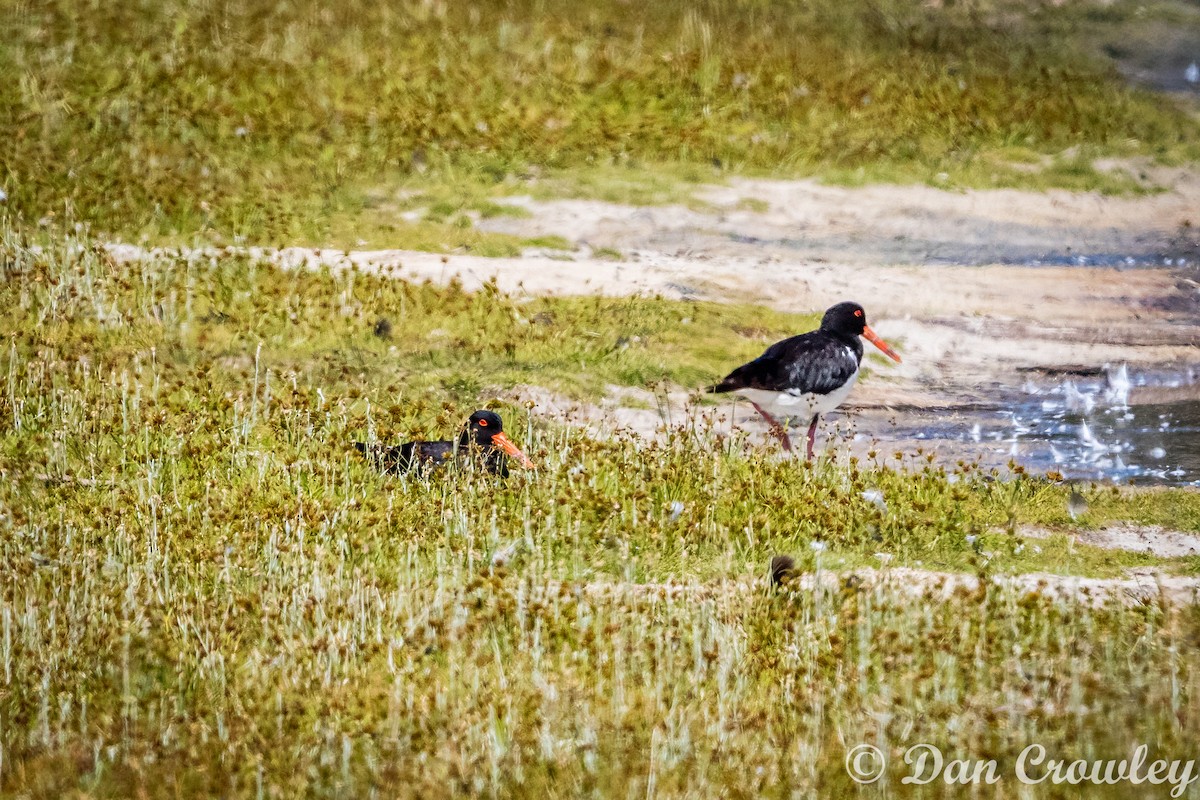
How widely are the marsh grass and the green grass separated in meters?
6.59

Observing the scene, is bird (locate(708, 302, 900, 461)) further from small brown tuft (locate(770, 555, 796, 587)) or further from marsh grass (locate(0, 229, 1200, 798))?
small brown tuft (locate(770, 555, 796, 587))

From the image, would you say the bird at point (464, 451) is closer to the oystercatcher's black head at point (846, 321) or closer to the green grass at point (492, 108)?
the oystercatcher's black head at point (846, 321)

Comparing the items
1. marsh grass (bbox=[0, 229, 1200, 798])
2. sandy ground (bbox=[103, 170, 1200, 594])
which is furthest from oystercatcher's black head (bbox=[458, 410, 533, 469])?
sandy ground (bbox=[103, 170, 1200, 594])

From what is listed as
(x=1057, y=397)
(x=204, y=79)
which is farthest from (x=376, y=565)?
(x=204, y=79)

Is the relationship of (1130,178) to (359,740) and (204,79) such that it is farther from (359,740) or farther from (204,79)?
(359,740)

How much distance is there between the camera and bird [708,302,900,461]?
1223 cm

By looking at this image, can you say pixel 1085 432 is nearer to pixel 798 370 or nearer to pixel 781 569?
pixel 798 370

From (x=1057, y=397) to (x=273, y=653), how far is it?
9.75 m

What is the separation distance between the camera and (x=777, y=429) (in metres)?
12.0

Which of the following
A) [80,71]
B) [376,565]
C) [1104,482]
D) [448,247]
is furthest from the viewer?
[80,71]

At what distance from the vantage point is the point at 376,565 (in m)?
8.45

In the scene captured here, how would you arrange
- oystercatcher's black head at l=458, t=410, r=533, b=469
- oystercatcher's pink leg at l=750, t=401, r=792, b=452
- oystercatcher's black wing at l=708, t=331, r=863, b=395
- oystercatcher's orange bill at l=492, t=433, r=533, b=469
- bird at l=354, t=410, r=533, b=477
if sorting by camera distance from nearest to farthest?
bird at l=354, t=410, r=533, b=477 → oystercatcher's orange bill at l=492, t=433, r=533, b=469 → oystercatcher's black head at l=458, t=410, r=533, b=469 → oystercatcher's pink leg at l=750, t=401, r=792, b=452 → oystercatcher's black wing at l=708, t=331, r=863, b=395

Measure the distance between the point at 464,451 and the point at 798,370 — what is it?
3.36 m

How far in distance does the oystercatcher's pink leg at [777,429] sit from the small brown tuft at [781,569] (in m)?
3.10
